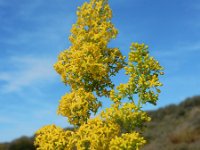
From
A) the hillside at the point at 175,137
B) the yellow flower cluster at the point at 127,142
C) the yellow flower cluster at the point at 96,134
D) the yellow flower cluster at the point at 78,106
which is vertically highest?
the hillside at the point at 175,137

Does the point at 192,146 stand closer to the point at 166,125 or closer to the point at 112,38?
the point at 166,125

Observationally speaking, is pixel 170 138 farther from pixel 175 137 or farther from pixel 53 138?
pixel 53 138

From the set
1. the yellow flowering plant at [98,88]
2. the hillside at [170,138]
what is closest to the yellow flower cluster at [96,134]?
the yellow flowering plant at [98,88]

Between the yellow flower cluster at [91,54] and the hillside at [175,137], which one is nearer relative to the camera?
the yellow flower cluster at [91,54]

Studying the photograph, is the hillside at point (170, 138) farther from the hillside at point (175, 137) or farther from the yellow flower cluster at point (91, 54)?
the yellow flower cluster at point (91, 54)

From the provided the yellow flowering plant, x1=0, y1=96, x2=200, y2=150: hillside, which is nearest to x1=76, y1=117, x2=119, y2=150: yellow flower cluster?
the yellow flowering plant

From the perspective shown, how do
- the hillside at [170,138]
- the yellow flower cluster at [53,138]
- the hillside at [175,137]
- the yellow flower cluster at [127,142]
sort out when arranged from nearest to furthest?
the yellow flower cluster at [127,142], the yellow flower cluster at [53,138], the hillside at [175,137], the hillside at [170,138]

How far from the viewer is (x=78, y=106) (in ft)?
41.0

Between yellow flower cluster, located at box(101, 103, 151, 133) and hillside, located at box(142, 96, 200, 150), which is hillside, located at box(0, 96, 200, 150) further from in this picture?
yellow flower cluster, located at box(101, 103, 151, 133)

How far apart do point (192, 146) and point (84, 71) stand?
20.7 metres

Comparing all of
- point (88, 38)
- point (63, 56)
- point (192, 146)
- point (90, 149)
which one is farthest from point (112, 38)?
point (192, 146)

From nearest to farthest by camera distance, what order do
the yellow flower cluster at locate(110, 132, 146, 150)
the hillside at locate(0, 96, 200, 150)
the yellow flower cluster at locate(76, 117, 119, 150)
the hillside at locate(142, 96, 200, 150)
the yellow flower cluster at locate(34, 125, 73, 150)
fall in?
the yellow flower cluster at locate(110, 132, 146, 150) < the yellow flower cluster at locate(76, 117, 119, 150) < the yellow flower cluster at locate(34, 125, 73, 150) < the hillside at locate(142, 96, 200, 150) < the hillside at locate(0, 96, 200, 150)

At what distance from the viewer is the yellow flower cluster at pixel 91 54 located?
12.8 meters

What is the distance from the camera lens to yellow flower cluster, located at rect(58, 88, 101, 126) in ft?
40.9
